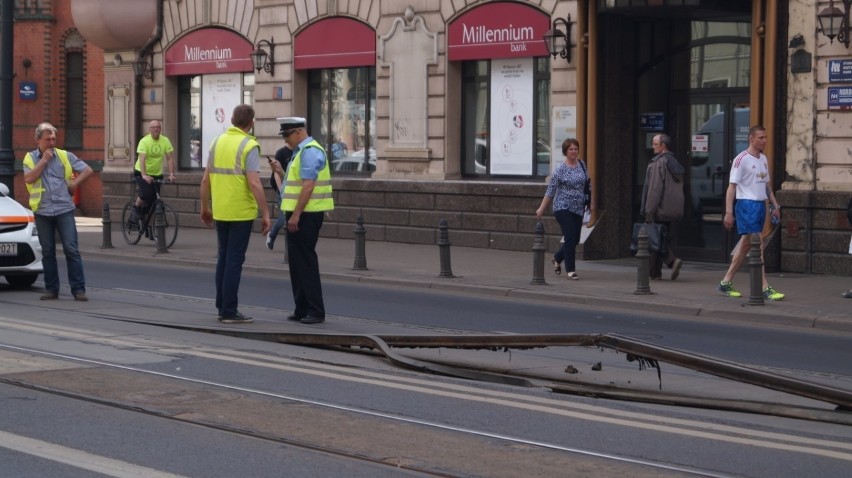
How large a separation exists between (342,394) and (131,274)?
1002 centimetres

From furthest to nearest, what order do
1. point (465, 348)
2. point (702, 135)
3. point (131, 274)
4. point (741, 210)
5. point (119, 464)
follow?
point (702, 135), point (131, 274), point (741, 210), point (465, 348), point (119, 464)

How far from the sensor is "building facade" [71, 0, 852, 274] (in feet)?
59.0

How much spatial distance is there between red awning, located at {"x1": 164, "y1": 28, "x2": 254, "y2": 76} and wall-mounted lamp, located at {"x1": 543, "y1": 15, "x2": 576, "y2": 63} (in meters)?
7.91

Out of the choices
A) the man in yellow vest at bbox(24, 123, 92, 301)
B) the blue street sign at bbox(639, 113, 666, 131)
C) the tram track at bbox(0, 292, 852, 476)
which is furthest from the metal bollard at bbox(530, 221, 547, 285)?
the tram track at bbox(0, 292, 852, 476)

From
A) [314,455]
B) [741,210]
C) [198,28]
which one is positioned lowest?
[314,455]

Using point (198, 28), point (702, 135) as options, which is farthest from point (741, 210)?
point (198, 28)


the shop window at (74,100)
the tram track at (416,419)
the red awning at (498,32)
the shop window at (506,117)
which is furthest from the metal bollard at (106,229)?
the shop window at (74,100)

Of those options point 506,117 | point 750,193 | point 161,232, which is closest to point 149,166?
point 161,232

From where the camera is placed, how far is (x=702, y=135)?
20.0 m

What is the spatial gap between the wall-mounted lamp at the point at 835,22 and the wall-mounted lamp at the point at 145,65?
15.7m

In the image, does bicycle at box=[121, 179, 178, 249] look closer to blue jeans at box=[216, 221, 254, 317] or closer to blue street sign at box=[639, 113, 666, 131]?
blue street sign at box=[639, 113, 666, 131]

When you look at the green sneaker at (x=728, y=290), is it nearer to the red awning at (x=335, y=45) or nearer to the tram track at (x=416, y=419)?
the tram track at (x=416, y=419)

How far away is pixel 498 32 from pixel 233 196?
11.0 meters

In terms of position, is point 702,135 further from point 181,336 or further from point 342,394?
point 342,394
